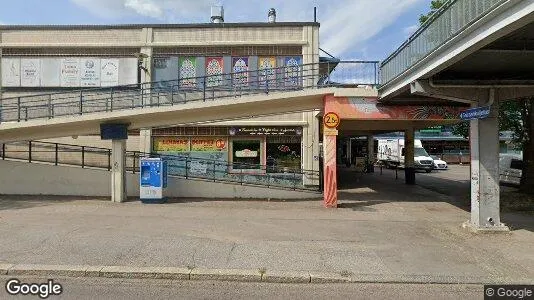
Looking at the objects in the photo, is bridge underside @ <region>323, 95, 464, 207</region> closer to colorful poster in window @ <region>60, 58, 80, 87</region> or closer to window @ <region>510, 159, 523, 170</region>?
window @ <region>510, 159, 523, 170</region>

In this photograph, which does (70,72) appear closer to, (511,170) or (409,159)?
(409,159)

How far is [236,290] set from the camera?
566cm

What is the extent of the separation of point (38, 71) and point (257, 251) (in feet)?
54.0

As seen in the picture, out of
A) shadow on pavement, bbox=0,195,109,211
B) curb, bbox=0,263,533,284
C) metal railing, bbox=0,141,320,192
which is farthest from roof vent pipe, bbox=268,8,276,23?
curb, bbox=0,263,533,284

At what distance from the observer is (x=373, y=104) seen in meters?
13.4

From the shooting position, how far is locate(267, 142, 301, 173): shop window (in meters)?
17.5

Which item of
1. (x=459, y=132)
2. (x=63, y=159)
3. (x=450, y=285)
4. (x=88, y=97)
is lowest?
(x=450, y=285)

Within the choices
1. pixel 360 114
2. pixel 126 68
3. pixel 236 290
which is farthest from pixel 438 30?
pixel 126 68

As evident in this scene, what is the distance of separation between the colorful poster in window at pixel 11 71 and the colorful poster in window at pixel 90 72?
320 centimetres

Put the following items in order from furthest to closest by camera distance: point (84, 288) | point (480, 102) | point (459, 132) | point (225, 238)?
point (459, 132) → point (480, 102) → point (225, 238) → point (84, 288)

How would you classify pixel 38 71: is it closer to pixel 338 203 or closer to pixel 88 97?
pixel 88 97

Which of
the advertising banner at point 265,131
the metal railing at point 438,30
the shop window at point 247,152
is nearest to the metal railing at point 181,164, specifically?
the shop window at point 247,152

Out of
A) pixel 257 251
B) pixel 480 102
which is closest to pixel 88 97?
pixel 257 251

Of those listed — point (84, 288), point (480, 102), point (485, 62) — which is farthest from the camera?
point (480, 102)
